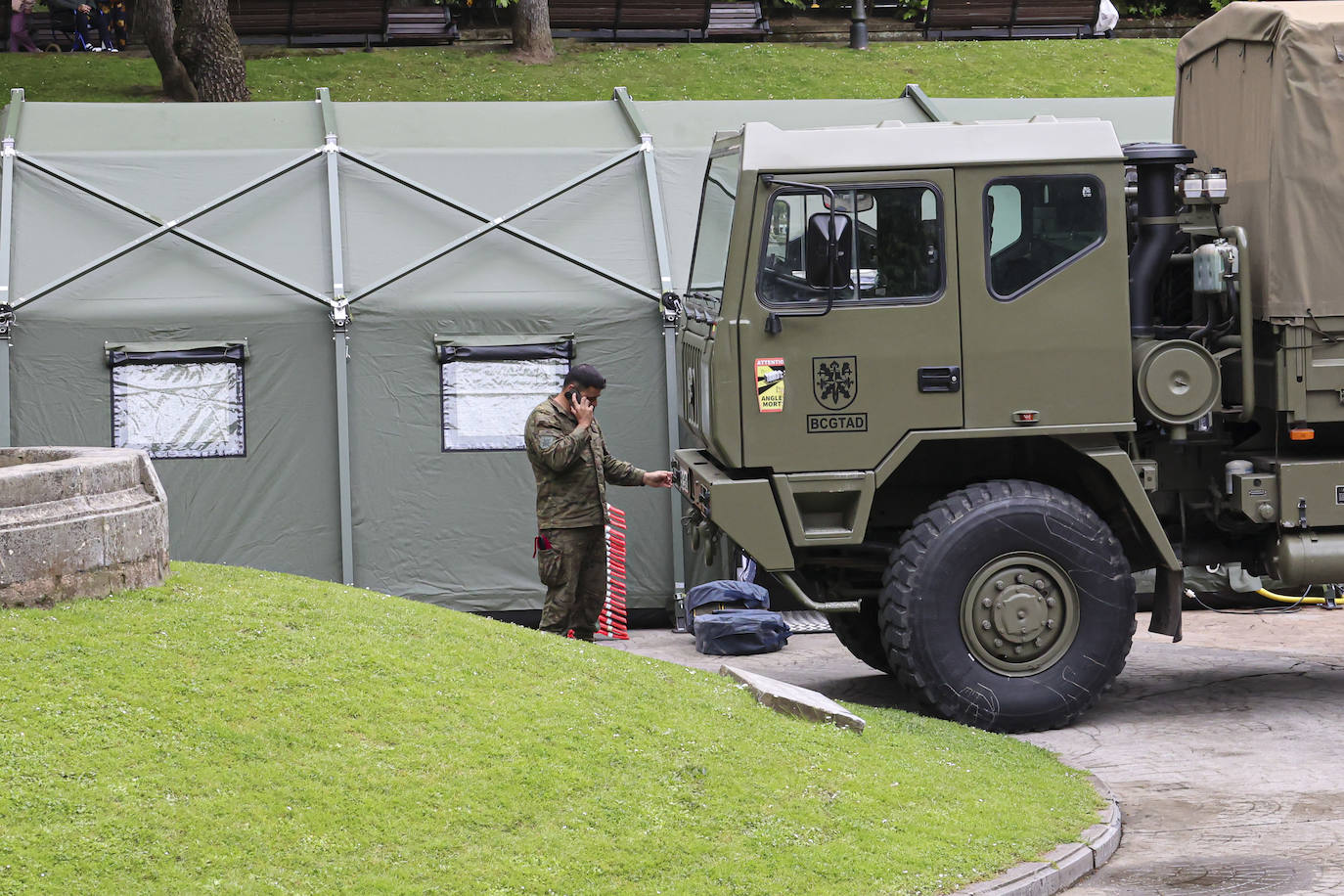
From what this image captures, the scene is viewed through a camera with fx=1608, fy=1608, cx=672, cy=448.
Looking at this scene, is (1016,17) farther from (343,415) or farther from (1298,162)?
(1298,162)

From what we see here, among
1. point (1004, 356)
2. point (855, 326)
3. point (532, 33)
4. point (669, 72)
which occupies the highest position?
point (532, 33)

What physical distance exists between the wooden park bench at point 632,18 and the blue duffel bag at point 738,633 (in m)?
22.4

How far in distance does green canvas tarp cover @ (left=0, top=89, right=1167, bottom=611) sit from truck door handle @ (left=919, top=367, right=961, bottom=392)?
4113 millimetres

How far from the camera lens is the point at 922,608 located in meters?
9.39

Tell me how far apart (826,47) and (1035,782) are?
86.3 ft

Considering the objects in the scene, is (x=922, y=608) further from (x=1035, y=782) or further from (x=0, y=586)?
(x=0, y=586)

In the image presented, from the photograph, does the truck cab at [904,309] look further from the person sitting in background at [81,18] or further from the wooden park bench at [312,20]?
the person sitting in background at [81,18]

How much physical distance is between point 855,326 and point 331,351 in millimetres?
5205

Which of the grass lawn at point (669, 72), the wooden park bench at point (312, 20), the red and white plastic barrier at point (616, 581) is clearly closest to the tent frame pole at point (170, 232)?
the red and white plastic barrier at point (616, 581)

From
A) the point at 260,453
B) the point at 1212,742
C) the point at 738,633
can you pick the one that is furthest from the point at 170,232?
the point at 1212,742

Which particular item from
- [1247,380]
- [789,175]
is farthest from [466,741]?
[1247,380]

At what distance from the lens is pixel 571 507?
10.3 m

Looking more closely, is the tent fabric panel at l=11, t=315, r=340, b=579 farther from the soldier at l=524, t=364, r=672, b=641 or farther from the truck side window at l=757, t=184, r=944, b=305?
the truck side window at l=757, t=184, r=944, b=305

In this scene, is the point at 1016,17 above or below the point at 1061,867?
above
